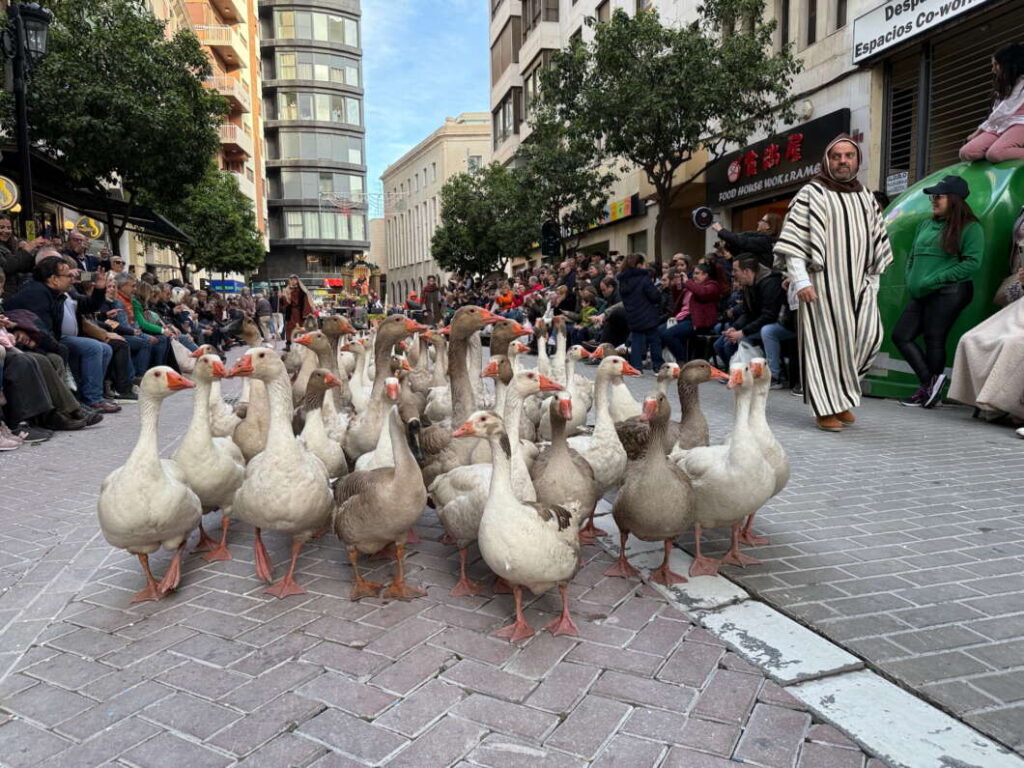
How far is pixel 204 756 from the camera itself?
2.36 metres

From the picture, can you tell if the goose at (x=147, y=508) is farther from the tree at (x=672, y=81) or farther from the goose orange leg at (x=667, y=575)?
the tree at (x=672, y=81)

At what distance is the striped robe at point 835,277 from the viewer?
6.95m

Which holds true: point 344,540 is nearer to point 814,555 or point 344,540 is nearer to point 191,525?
point 191,525

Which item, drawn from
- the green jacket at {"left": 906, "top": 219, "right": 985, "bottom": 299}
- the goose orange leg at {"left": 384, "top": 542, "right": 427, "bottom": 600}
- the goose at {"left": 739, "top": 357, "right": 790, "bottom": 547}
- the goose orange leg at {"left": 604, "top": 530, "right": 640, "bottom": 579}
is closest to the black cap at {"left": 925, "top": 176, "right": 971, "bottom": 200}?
the green jacket at {"left": 906, "top": 219, "right": 985, "bottom": 299}

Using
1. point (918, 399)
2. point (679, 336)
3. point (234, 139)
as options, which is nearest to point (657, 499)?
point (918, 399)

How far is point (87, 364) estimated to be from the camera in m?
8.98

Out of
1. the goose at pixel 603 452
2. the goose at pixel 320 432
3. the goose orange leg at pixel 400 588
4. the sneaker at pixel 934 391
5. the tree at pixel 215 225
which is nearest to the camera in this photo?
the goose orange leg at pixel 400 588

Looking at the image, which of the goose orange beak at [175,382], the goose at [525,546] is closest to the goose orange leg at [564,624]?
the goose at [525,546]

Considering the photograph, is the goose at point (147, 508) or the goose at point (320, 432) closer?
the goose at point (147, 508)

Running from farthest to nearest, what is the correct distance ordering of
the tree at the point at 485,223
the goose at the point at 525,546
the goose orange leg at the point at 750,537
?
the tree at the point at 485,223, the goose orange leg at the point at 750,537, the goose at the point at 525,546

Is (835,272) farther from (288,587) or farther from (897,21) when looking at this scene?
(897,21)

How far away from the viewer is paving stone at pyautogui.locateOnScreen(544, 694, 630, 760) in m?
2.37

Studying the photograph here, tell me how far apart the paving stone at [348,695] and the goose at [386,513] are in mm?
809

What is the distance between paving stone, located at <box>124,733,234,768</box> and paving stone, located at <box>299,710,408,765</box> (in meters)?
0.29
